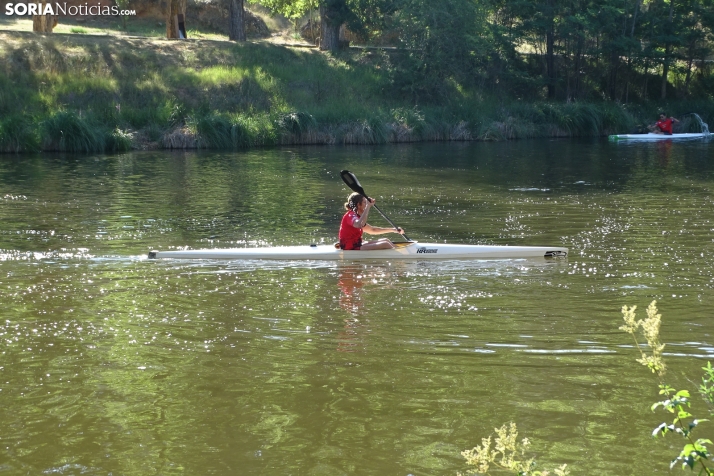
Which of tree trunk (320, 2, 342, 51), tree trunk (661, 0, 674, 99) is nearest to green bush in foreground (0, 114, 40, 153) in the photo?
tree trunk (320, 2, 342, 51)

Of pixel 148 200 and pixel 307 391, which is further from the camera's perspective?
pixel 148 200

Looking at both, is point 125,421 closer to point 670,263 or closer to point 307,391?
point 307,391

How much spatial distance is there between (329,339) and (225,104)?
2334 centimetres

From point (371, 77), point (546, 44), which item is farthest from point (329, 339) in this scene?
point (546, 44)

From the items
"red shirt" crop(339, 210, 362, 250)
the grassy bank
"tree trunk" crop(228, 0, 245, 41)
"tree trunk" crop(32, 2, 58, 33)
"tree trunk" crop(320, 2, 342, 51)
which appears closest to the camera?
"red shirt" crop(339, 210, 362, 250)

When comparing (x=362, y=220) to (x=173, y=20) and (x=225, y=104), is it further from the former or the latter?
(x=173, y=20)

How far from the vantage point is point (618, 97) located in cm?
3894

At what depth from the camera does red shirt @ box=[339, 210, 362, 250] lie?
12.0m

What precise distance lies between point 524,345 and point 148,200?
36.5 ft

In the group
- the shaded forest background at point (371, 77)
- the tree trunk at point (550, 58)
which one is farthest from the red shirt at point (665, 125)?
the tree trunk at point (550, 58)

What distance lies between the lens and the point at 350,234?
1203 centimetres

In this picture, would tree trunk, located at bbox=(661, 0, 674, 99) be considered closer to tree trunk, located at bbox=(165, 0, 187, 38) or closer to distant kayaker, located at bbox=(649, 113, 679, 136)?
distant kayaker, located at bbox=(649, 113, 679, 136)

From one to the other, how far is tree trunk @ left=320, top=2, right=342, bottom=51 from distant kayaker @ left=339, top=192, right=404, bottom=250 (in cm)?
2533

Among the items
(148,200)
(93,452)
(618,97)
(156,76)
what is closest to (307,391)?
(93,452)
